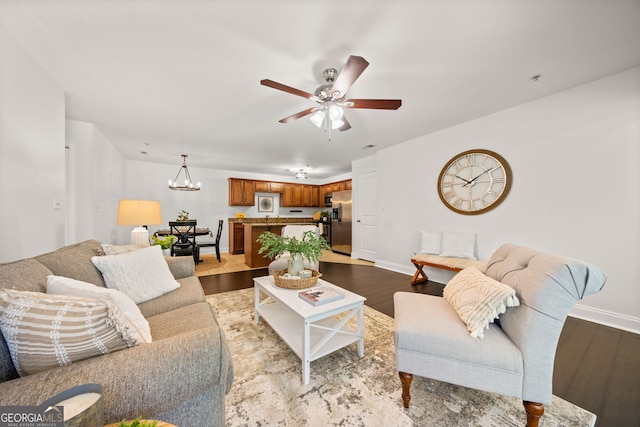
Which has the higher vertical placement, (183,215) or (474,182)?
(474,182)

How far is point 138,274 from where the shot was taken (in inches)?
64.3

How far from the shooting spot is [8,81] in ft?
5.33

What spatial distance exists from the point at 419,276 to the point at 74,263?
13.1 ft

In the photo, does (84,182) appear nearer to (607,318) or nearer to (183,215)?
(183,215)

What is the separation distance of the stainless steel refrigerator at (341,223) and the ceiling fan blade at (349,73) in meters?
3.89

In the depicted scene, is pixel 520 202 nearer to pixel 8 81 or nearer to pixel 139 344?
pixel 139 344

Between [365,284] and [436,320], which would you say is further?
[365,284]

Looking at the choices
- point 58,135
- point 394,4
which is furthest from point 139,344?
point 58,135

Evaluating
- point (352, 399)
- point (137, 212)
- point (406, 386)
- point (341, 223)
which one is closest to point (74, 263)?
point (137, 212)

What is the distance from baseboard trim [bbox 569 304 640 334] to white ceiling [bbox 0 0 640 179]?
2.33m

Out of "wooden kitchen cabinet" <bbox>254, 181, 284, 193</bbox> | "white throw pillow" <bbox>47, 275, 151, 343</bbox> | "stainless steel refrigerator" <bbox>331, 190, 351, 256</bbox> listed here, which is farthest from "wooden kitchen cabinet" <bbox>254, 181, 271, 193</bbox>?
"white throw pillow" <bbox>47, 275, 151, 343</bbox>

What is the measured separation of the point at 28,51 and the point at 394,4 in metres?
2.83

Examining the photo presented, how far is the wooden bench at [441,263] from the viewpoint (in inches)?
112

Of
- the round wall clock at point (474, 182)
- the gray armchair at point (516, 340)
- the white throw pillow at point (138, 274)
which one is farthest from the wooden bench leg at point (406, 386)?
the round wall clock at point (474, 182)
